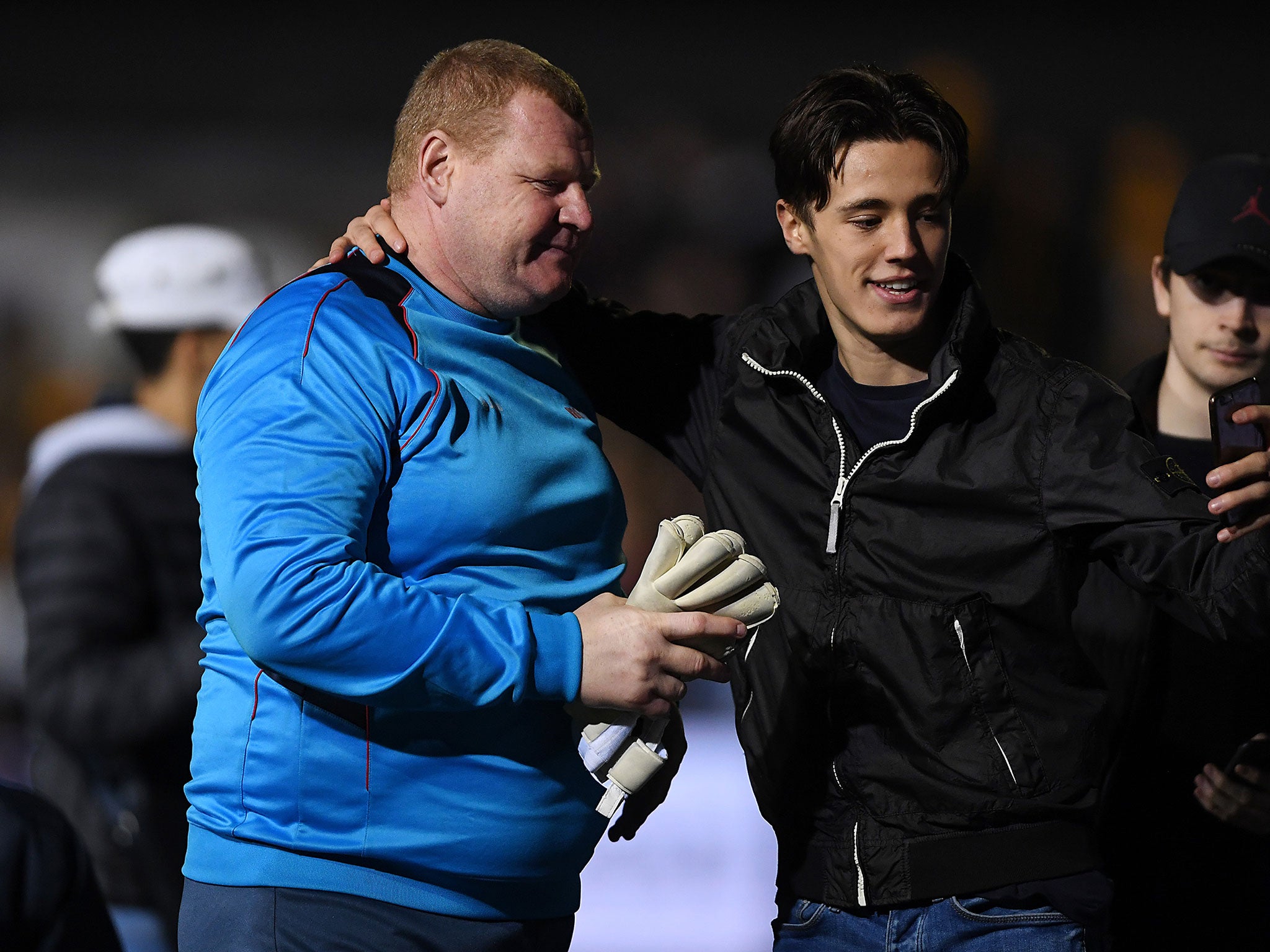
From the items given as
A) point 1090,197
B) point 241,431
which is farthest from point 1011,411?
point 1090,197

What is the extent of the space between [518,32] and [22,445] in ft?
7.25

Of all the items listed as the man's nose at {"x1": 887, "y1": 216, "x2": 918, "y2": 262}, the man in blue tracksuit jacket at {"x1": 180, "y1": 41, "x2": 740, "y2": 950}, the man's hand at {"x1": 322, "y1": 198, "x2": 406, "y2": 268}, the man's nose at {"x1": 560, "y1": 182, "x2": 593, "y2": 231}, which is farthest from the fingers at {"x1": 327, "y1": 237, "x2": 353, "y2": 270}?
the man's nose at {"x1": 887, "y1": 216, "x2": 918, "y2": 262}

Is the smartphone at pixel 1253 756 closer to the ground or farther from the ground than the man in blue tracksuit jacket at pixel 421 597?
closer to the ground

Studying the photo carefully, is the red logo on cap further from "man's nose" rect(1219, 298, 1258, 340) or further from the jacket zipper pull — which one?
the jacket zipper pull

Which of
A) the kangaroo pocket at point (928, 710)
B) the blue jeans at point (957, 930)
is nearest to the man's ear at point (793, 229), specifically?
the kangaroo pocket at point (928, 710)

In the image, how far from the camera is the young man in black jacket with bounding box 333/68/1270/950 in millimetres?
1744

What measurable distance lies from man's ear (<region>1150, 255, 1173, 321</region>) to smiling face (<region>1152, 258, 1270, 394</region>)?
39 millimetres

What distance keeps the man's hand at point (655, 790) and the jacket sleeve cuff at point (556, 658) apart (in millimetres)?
248

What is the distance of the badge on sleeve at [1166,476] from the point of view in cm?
165

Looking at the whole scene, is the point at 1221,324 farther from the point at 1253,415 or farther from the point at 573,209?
the point at 573,209

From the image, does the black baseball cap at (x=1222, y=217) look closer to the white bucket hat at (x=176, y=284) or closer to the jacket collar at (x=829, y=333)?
the jacket collar at (x=829, y=333)

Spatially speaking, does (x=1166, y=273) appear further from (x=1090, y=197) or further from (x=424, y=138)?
(x=1090, y=197)

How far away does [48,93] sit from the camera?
15.8ft

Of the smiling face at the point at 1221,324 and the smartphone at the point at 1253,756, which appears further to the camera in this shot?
the smiling face at the point at 1221,324
